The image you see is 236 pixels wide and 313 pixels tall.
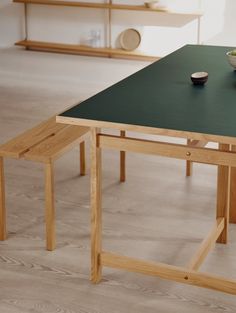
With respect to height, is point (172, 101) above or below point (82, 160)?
above

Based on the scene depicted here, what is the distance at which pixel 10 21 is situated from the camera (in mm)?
7973

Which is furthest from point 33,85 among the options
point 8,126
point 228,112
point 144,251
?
point 228,112

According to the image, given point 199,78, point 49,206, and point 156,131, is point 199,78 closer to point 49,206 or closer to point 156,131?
point 156,131

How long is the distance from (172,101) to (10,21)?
18.4 feet

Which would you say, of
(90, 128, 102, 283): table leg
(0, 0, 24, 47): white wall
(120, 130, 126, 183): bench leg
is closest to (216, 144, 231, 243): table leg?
(90, 128, 102, 283): table leg

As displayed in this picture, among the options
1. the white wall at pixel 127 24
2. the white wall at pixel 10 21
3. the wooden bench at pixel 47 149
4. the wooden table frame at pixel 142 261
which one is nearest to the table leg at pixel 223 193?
the wooden table frame at pixel 142 261

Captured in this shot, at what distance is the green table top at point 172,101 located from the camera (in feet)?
8.08

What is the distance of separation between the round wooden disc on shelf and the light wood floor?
2.55 m

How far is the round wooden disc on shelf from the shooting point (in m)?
7.36

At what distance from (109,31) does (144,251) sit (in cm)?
469

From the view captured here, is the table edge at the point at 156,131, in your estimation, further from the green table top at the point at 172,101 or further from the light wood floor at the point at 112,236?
the light wood floor at the point at 112,236

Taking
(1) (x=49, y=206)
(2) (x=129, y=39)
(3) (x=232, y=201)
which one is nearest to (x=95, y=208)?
(1) (x=49, y=206)

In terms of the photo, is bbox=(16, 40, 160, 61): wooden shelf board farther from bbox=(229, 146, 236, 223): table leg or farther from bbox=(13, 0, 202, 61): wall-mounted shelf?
bbox=(229, 146, 236, 223): table leg

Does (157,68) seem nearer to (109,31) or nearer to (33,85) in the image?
(33,85)
